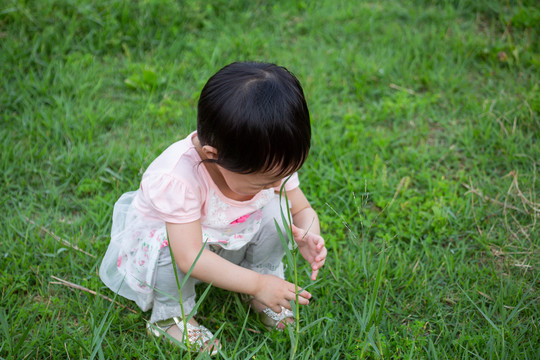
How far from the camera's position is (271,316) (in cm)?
178

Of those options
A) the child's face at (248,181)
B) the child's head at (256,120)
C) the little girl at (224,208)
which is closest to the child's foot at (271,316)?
the little girl at (224,208)

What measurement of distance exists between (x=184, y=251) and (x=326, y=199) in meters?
0.89

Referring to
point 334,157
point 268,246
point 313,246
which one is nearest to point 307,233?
point 313,246

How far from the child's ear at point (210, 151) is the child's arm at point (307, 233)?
1.19 ft

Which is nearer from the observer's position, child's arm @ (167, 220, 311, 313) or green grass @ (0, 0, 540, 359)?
child's arm @ (167, 220, 311, 313)

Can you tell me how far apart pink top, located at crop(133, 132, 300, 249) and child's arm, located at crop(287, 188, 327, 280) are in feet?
0.26

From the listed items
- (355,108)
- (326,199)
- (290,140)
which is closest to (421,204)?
(326,199)

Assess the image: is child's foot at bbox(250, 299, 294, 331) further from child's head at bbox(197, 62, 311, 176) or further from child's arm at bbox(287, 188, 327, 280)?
child's head at bbox(197, 62, 311, 176)

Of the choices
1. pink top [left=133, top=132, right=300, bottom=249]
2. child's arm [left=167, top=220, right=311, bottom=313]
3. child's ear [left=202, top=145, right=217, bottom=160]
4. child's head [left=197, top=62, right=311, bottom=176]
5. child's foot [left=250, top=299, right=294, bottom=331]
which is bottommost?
child's foot [left=250, top=299, right=294, bottom=331]

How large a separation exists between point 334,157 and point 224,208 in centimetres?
94

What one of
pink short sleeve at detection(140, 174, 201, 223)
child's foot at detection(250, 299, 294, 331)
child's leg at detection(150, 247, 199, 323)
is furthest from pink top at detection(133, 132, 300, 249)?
child's foot at detection(250, 299, 294, 331)

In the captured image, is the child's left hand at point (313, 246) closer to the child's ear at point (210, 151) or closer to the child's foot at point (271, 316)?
the child's foot at point (271, 316)

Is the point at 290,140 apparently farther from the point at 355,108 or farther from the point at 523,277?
the point at 355,108

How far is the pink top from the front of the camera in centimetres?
151
